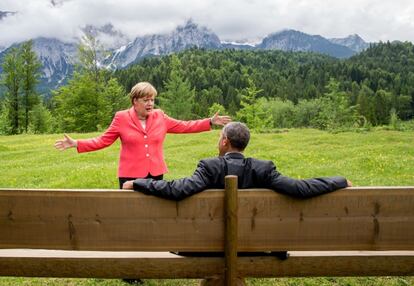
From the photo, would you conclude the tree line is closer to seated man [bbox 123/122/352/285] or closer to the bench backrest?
seated man [bbox 123/122/352/285]

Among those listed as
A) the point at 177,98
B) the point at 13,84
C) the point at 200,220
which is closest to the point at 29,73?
the point at 13,84

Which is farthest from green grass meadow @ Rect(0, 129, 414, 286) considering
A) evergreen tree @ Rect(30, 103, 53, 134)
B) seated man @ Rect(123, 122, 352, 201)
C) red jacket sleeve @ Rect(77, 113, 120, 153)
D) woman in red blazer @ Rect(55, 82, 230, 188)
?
evergreen tree @ Rect(30, 103, 53, 134)

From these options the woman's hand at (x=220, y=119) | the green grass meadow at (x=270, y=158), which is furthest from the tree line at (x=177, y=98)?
→ the woman's hand at (x=220, y=119)

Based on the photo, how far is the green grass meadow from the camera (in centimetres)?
662

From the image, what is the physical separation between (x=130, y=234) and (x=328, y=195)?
1685 mm

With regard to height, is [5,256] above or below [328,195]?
below

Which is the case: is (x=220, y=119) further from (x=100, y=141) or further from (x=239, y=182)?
(x=239, y=182)

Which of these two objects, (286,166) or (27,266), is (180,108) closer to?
(286,166)

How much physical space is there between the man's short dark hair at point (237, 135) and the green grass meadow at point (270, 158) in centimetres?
264

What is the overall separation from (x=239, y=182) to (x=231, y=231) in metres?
0.48

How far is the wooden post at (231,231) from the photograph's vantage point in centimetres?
374

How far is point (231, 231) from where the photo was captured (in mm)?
3822

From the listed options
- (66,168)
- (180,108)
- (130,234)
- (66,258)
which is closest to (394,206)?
(130,234)

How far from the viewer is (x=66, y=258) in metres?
4.09
